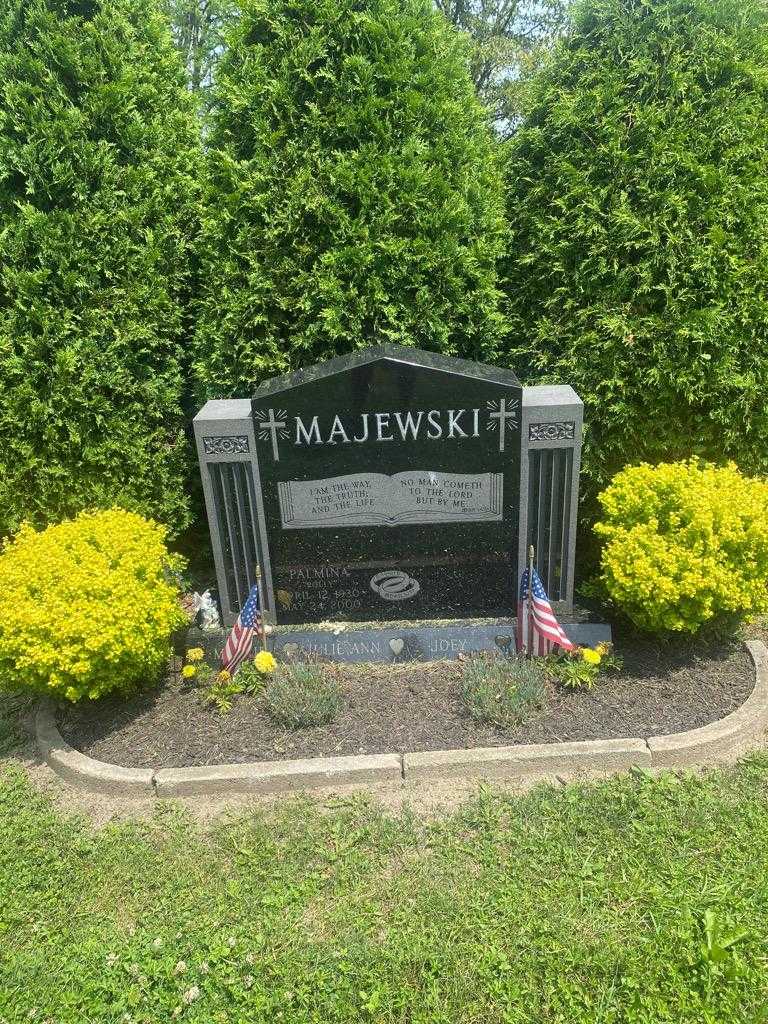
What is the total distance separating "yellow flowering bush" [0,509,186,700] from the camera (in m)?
4.05

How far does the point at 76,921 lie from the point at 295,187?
426 centimetres

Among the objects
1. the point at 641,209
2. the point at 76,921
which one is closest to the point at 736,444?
the point at 641,209

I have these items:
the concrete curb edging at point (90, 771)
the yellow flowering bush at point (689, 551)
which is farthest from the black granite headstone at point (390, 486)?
the concrete curb edging at point (90, 771)

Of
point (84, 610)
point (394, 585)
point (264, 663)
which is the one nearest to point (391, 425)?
point (394, 585)

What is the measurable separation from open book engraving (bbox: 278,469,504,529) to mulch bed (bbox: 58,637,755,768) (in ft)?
3.23

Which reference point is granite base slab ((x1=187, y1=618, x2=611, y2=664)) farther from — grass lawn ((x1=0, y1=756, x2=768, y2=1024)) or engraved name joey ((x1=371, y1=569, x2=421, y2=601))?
grass lawn ((x1=0, y1=756, x2=768, y2=1024))

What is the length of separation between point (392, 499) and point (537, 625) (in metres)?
1.19

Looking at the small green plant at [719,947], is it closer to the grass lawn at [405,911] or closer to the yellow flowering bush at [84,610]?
the grass lawn at [405,911]

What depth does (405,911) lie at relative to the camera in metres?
3.19

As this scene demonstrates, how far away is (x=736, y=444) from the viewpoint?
522 centimetres

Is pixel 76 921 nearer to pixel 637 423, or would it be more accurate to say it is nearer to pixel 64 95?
pixel 637 423

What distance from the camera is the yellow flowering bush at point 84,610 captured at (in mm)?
4055

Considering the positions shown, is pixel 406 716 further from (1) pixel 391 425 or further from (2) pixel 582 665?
(1) pixel 391 425

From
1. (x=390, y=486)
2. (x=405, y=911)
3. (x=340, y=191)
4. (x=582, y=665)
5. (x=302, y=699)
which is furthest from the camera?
(x=340, y=191)
